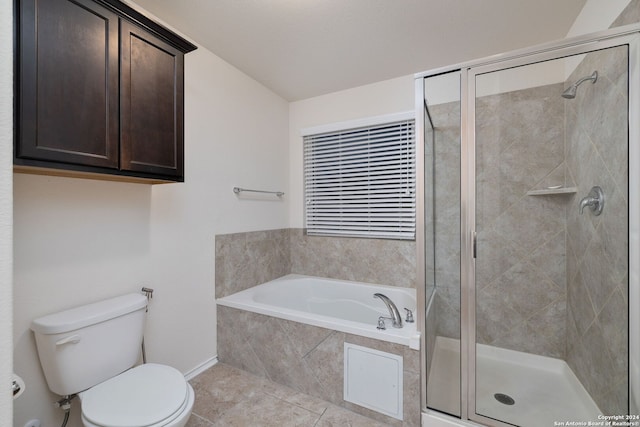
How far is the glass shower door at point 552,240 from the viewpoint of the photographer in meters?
1.46

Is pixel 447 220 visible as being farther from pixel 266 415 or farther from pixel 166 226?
pixel 166 226

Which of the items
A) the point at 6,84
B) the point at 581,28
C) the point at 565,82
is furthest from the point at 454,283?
the point at 6,84

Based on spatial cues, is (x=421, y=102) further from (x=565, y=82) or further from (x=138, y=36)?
(x=138, y=36)

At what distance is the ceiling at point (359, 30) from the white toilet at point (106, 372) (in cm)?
186

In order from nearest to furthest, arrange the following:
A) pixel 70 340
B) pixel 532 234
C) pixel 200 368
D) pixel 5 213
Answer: pixel 5 213 < pixel 70 340 < pixel 532 234 < pixel 200 368

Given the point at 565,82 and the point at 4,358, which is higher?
the point at 565,82

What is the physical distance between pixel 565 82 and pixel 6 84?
8.03ft

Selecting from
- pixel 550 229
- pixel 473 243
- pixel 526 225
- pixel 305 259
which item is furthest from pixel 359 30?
pixel 305 259

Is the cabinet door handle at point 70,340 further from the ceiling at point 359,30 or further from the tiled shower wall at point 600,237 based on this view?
the tiled shower wall at point 600,237

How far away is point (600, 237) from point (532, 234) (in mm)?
418

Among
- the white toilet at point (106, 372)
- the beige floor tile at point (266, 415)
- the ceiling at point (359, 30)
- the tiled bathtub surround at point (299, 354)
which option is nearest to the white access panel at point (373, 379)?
the tiled bathtub surround at point (299, 354)

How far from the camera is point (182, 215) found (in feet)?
6.64

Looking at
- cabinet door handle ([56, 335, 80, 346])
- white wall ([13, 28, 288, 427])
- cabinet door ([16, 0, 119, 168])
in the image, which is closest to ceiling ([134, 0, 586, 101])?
white wall ([13, 28, 288, 427])

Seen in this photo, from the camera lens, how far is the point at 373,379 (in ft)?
5.48
